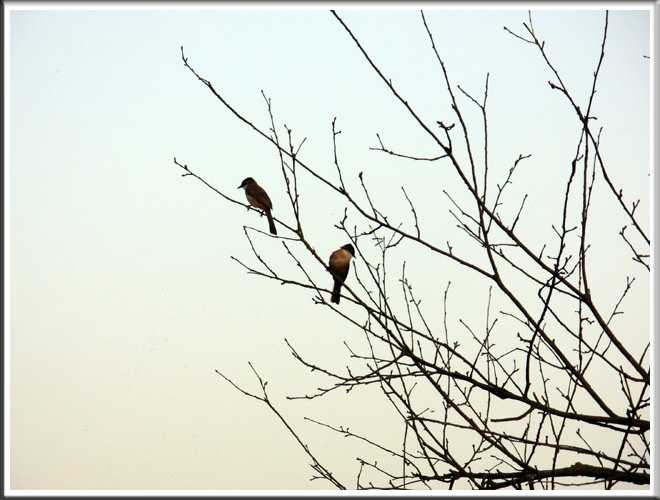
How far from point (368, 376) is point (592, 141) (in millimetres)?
1303

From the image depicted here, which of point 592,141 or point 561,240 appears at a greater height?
point 592,141

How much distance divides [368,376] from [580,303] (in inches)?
35.9

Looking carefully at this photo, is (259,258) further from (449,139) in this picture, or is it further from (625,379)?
(625,379)

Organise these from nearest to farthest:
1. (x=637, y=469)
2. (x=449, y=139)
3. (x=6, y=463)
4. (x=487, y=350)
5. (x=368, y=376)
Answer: (x=637, y=469), (x=449, y=139), (x=368, y=376), (x=6, y=463), (x=487, y=350)

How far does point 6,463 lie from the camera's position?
3.04 meters

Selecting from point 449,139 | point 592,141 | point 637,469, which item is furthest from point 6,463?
point 592,141

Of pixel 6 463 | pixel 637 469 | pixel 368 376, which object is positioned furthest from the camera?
pixel 6 463

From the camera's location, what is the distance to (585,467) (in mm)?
2412

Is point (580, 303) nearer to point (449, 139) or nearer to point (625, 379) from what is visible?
point (625, 379)

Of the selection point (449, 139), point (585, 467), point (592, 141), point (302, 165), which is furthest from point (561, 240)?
point (302, 165)

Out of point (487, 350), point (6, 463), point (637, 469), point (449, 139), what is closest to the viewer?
A: point (637, 469)

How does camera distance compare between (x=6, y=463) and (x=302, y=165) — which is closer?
(x=302, y=165)

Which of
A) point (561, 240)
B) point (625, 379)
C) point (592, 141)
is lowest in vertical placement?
point (625, 379)

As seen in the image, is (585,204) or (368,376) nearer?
(585,204)
